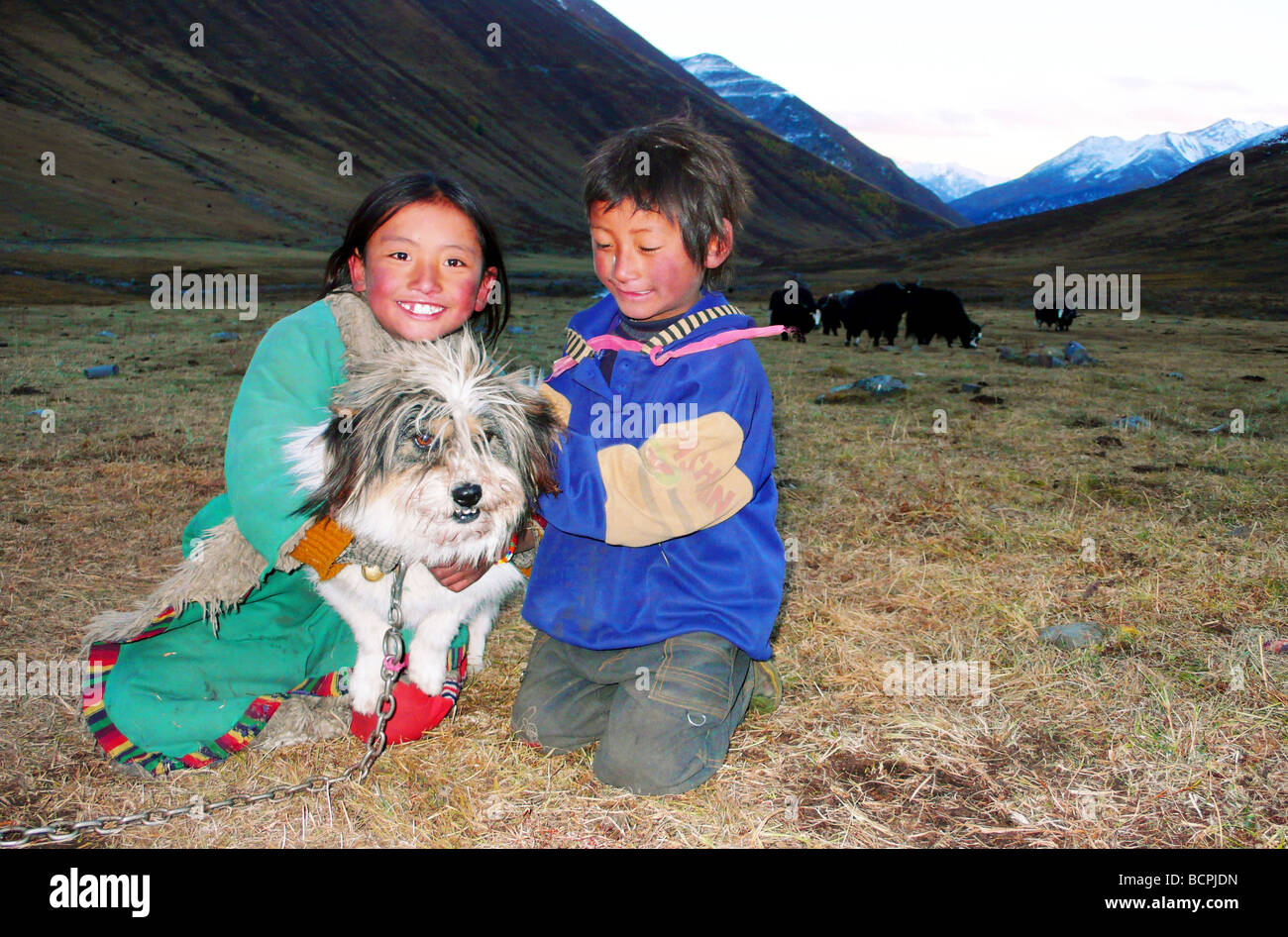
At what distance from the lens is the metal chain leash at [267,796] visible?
8.91ft

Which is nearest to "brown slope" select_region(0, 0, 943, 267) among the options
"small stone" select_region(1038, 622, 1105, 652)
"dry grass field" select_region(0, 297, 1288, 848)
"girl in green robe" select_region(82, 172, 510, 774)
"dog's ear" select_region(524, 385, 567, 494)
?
"dry grass field" select_region(0, 297, 1288, 848)

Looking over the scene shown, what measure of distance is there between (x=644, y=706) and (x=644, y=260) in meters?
1.79

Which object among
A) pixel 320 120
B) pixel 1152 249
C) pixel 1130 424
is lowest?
pixel 1130 424

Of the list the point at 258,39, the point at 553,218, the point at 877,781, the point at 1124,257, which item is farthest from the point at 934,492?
the point at 258,39

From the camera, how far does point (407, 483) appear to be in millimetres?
2795

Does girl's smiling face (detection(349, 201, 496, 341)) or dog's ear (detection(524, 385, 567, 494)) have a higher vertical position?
girl's smiling face (detection(349, 201, 496, 341))

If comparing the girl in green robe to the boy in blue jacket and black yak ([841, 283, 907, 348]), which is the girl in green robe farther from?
black yak ([841, 283, 907, 348])

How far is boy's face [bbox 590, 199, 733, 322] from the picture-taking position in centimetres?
324

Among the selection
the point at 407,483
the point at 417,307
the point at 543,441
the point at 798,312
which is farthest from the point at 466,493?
the point at 798,312

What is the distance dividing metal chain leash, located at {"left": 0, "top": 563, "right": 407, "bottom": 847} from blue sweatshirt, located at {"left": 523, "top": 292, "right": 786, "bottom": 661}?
2.33 ft

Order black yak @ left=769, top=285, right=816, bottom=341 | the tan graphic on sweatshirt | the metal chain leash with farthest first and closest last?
1. black yak @ left=769, top=285, right=816, bottom=341
2. the tan graphic on sweatshirt
3. the metal chain leash

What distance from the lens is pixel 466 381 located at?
2.90 meters

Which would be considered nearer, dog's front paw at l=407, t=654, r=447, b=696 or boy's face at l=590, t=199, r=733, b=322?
boy's face at l=590, t=199, r=733, b=322

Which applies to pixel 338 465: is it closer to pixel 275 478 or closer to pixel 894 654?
pixel 275 478
